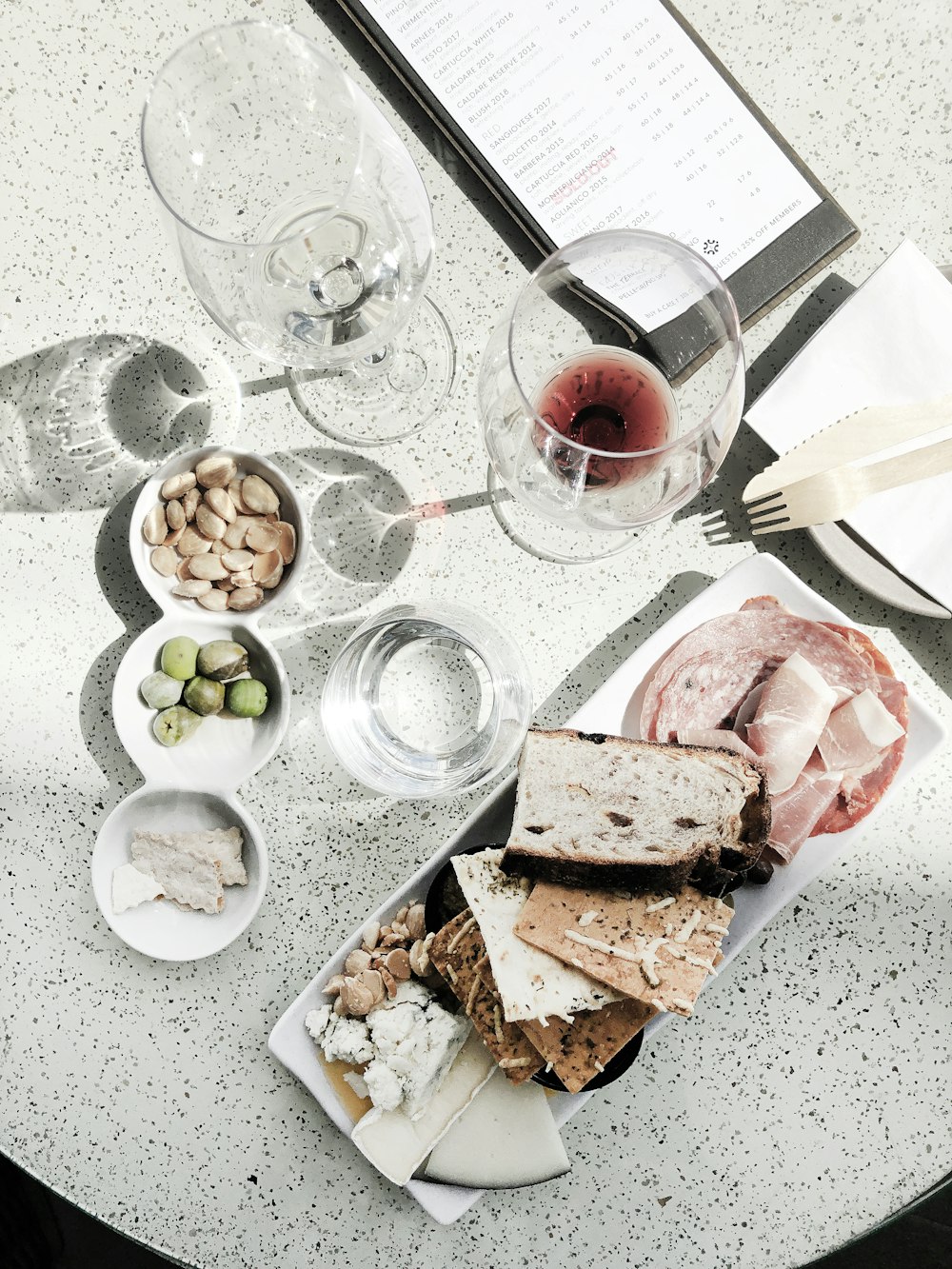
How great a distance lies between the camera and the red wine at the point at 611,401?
0.82 m

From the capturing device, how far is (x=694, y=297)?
0.79 metres

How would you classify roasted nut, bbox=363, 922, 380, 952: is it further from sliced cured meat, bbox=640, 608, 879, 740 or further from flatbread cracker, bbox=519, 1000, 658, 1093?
sliced cured meat, bbox=640, 608, 879, 740

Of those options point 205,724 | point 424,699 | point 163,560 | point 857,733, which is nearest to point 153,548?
point 163,560

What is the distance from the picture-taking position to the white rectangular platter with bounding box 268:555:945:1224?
835 millimetres

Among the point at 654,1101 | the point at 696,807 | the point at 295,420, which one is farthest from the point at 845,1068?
the point at 295,420

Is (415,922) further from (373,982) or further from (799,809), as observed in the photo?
(799,809)

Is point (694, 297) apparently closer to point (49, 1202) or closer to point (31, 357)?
point (31, 357)

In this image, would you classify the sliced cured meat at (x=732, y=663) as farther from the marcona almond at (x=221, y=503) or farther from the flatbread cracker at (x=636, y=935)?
the marcona almond at (x=221, y=503)

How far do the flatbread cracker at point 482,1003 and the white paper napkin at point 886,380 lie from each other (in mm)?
471

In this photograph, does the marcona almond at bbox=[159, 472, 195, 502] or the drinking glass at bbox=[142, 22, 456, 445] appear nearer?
the drinking glass at bbox=[142, 22, 456, 445]

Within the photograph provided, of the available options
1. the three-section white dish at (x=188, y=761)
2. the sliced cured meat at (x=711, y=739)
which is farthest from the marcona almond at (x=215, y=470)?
the sliced cured meat at (x=711, y=739)

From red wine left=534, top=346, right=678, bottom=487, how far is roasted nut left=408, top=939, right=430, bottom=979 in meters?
0.43

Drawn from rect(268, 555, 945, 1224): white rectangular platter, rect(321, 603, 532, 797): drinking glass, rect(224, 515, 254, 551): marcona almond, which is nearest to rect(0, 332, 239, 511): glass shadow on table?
rect(224, 515, 254, 551): marcona almond

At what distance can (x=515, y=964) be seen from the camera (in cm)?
80
